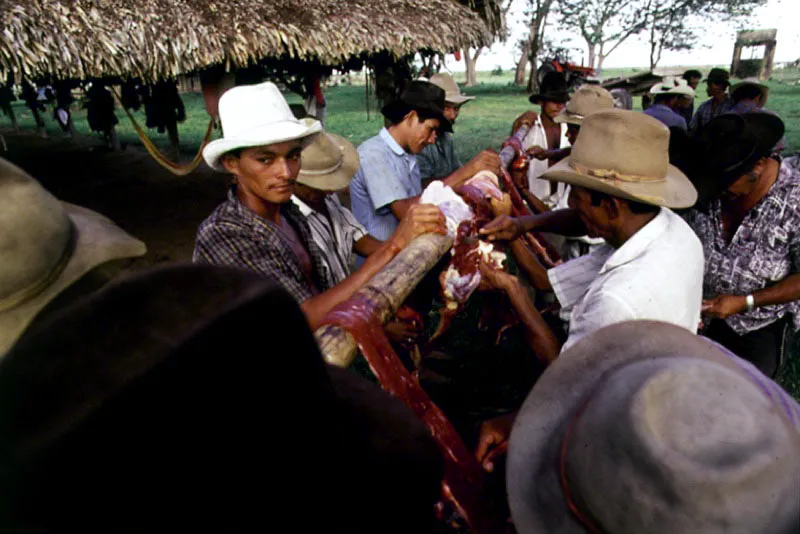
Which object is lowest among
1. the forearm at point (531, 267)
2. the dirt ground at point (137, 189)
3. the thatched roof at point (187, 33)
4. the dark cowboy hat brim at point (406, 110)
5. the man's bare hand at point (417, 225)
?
the dirt ground at point (137, 189)

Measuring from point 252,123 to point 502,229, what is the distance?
150 cm

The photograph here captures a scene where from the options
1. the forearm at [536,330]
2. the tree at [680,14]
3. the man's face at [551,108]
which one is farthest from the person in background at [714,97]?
the tree at [680,14]

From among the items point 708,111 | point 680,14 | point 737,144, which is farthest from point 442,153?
point 680,14

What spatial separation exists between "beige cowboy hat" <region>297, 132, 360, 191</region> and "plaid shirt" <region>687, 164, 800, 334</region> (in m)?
2.47

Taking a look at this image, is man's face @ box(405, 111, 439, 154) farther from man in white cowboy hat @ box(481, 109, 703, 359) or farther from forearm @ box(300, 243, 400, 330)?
forearm @ box(300, 243, 400, 330)

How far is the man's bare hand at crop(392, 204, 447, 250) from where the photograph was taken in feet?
7.32

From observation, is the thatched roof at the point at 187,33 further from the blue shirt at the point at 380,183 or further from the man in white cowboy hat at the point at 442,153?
the blue shirt at the point at 380,183

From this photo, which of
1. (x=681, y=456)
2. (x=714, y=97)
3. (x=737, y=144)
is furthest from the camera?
(x=714, y=97)

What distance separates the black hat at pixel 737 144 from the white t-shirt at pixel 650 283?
3.19 ft

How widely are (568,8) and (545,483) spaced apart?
2180 inches

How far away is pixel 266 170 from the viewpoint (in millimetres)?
2254

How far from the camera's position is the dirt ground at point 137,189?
8.38 meters

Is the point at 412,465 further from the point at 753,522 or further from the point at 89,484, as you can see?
the point at 753,522

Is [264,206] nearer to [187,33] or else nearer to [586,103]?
[586,103]
